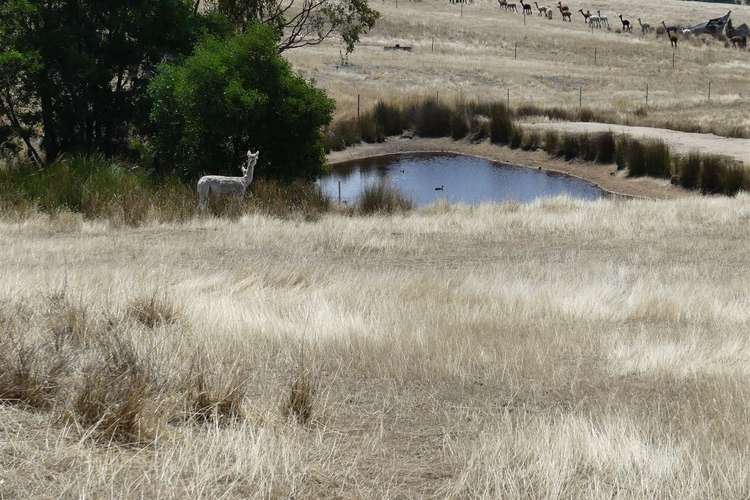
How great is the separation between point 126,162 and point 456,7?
2666 inches

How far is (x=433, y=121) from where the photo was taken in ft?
134

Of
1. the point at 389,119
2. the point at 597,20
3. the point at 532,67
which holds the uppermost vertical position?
the point at 597,20

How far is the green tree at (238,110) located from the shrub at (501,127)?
1707cm

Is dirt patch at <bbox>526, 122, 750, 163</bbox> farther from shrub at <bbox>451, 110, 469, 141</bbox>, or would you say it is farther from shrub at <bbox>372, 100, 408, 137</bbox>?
shrub at <bbox>372, 100, 408, 137</bbox>

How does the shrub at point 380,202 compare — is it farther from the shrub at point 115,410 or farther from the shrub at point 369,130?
the shrub at point 369,130

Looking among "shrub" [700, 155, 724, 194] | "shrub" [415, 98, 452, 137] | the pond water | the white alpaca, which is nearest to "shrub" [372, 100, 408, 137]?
"shrub" [415, 98, 452, 137]

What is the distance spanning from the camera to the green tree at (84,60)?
75.3 feet

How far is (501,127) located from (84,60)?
786 inches

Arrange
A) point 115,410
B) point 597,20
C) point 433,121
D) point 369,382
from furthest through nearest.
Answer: point 597,20
point 433,121
point 369,382
point 115,410

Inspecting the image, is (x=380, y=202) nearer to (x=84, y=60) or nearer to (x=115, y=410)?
(x=84, y=60)

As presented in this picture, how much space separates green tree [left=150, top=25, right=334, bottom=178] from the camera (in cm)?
2111

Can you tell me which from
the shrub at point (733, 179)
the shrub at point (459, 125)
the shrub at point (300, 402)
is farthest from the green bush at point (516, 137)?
the shrub at point (300, 402)

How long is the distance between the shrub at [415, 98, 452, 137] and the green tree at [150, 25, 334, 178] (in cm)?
1837

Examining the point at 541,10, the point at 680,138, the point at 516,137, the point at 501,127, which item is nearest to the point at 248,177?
the point at 680,138
